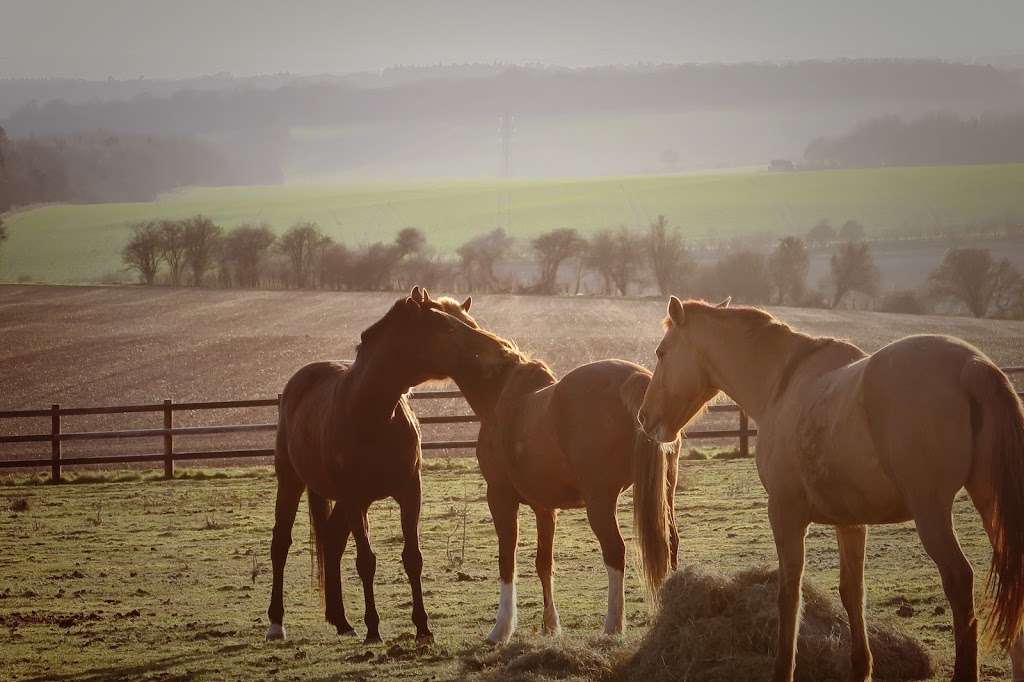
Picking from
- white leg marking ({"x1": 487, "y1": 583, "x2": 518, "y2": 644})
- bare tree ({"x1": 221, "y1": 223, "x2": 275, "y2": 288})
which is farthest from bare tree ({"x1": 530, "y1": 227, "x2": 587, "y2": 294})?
white leg marking ({"x1": 487, "y1": 583, "x2": 518, "y2": 644})

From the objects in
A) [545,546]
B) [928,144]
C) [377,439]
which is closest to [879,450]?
[545,546]

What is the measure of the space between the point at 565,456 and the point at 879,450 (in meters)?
2.60

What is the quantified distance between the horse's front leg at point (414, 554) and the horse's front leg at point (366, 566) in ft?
0.95

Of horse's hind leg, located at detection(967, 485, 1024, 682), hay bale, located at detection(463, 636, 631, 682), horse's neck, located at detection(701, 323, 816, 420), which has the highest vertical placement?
horse's neck, located at detection(701, 323, 816, 420)

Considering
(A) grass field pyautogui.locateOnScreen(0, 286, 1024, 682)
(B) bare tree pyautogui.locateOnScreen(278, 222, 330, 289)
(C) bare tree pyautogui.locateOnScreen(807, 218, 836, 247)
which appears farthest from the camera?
(C) bare tree pyautogui.locateOnScreen(807, 218, 836, 247)

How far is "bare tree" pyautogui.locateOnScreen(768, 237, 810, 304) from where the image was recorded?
188ft

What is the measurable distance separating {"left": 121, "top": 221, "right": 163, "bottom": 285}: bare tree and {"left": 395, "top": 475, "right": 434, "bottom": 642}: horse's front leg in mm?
54379

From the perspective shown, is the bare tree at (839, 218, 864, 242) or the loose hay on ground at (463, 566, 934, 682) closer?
the loose hay on ground at (463, 566, 934, 682)

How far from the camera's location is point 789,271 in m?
57.5

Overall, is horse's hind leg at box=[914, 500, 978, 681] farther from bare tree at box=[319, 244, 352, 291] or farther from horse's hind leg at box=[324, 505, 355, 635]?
bare tree at box=[319, 244, 352, 291]

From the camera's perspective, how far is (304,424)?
833cm

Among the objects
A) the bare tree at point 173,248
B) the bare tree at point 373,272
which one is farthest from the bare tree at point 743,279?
the bare tree at point 173,248

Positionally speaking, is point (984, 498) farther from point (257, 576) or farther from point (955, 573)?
point (257, 576)

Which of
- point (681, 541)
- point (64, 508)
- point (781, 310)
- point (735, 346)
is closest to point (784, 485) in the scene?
point (735, 346)
